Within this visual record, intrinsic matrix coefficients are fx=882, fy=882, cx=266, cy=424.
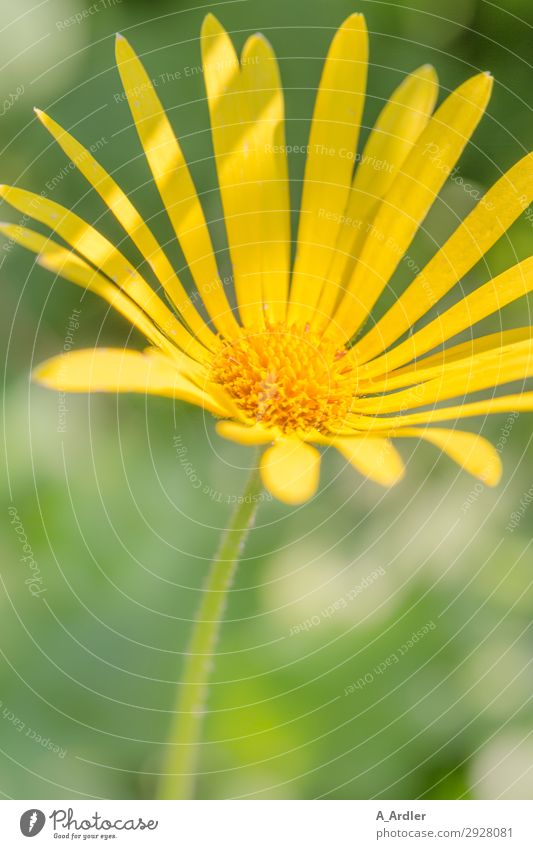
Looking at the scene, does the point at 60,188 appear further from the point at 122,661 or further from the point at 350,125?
the point at 122,661

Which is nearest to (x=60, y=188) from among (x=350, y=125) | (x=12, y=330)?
(x=12, y=330)

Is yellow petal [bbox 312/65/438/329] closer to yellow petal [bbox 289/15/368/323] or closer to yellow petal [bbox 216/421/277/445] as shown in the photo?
yellow petal [bbox 289/15/368/323]

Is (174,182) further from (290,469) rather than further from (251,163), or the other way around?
(290,469)
